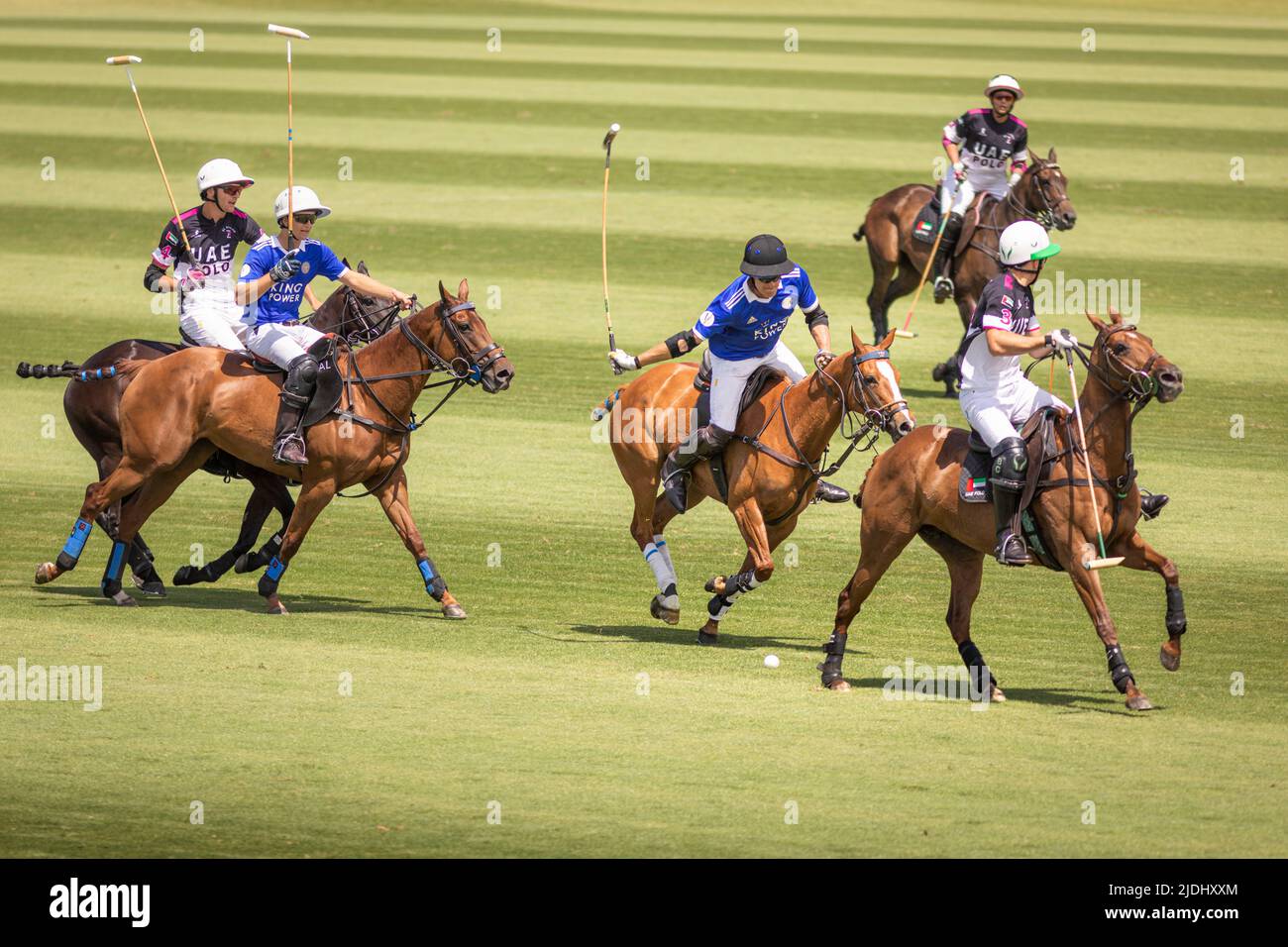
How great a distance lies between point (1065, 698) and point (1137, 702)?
0.52m

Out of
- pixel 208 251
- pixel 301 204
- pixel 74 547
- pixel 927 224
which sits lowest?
pixel 74 547

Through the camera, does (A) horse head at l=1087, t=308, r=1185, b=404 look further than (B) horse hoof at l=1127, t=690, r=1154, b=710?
No

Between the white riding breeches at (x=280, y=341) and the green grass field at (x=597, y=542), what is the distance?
181 cm

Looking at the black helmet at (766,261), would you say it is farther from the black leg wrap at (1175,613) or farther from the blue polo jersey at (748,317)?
the black leg wrap at (1175,613)

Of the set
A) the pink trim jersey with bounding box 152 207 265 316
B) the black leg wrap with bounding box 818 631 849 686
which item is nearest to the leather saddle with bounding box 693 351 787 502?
the black leg wrap with bounding box 818 631 849 686

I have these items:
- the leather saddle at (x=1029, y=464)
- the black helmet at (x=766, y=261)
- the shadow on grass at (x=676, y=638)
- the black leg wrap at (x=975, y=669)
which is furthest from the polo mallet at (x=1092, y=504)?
the black helmet at (x=766, y=261)

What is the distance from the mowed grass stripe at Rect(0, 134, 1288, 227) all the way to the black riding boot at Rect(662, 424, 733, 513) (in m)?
16.5

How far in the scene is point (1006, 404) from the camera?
11.3 metres

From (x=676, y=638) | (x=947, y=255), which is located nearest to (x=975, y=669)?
(x=676, y=638)

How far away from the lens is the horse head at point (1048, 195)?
20312mm

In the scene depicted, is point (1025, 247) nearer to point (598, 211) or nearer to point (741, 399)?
point (741, 399)

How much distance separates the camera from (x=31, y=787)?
30.8 ft

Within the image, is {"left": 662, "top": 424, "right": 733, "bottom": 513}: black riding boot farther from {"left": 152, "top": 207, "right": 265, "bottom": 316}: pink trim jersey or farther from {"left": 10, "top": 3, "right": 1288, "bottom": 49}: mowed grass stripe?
{"left": 10, "top": 3, "right": 1288, "bottom": 49}: mowed grass stripe

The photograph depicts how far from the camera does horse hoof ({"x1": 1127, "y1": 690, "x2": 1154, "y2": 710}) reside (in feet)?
35.0
